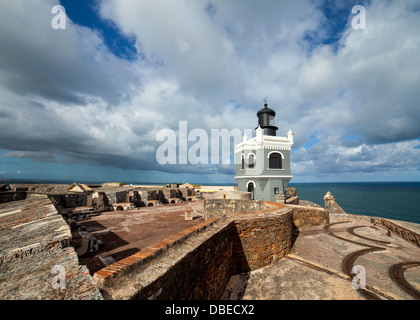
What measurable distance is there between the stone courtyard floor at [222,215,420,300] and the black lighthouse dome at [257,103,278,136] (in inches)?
627

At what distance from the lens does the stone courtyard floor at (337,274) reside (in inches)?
172

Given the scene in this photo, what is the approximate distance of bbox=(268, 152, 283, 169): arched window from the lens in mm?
20380

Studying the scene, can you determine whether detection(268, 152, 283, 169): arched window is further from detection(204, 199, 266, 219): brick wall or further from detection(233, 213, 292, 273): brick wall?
detection(233, 213, 292, 273): brick wall

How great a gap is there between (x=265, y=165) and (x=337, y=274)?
15.3m

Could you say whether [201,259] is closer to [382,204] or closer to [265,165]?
[265,165]

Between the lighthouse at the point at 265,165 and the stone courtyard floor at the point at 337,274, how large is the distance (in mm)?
11877

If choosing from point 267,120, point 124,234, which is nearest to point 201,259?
point 124,234

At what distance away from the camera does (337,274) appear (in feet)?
→ 16.9

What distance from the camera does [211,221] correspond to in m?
5.07

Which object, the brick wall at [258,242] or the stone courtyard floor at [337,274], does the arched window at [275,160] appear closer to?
the stone courtyard floor at [337,274]

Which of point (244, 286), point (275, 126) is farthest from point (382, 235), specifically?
point (275, 126)
